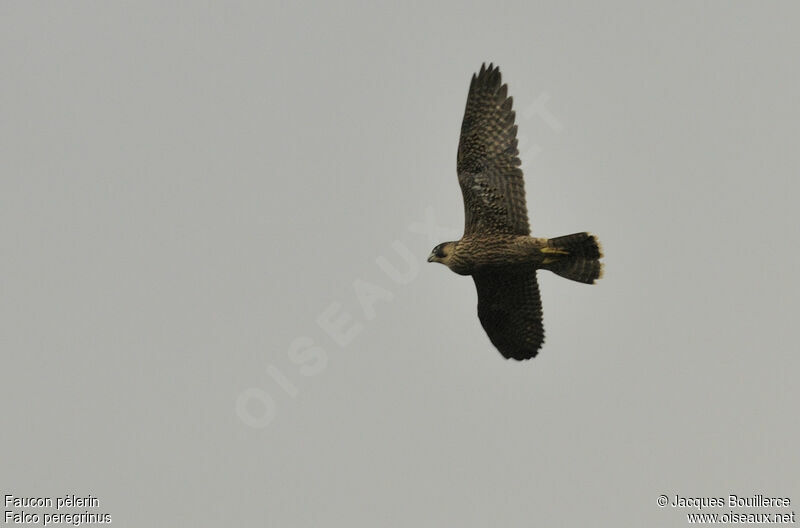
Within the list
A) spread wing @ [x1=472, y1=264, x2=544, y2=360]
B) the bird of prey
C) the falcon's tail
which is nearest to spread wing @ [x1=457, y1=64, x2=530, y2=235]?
the bird of prey

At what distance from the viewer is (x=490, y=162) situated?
65.2ft

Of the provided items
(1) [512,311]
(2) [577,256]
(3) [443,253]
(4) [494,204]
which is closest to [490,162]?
(4) [494,204]

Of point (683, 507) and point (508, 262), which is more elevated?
point (508, 262)

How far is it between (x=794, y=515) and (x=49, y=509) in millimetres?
16611

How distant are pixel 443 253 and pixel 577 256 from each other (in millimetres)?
2312

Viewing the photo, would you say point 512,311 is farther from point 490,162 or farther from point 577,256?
point 490,162

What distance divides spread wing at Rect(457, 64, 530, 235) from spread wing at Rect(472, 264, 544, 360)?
3.72 feet

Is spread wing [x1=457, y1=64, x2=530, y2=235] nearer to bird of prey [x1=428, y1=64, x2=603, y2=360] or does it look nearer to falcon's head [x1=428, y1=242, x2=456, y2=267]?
bird of prey [x1=428, y1=64, x2=603, y2=360]

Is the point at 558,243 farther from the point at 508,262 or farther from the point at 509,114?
the point at 509,114

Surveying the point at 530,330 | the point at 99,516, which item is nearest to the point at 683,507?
the point at 530,330

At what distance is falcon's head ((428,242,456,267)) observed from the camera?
20203 mm

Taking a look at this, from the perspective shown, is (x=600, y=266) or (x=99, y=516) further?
(x=99, y=516)

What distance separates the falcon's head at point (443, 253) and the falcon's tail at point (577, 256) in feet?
5.36

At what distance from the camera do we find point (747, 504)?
84.0 feet
